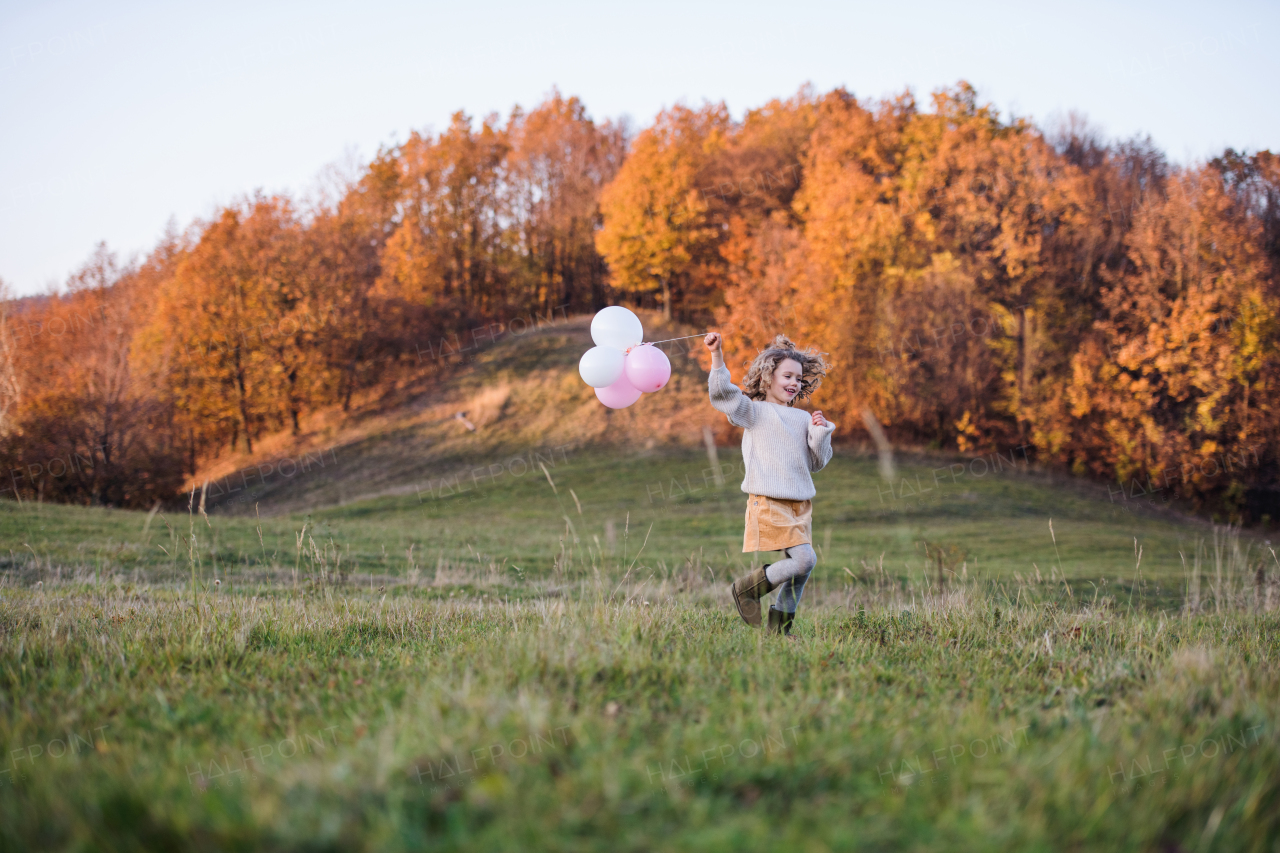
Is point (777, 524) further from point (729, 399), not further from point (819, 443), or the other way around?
point (729, 399)

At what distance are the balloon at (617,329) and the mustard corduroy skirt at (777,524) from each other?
143cm

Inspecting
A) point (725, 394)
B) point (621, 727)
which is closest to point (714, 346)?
point (725, 394)

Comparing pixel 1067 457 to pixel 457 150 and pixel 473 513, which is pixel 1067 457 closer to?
pixel 473 513

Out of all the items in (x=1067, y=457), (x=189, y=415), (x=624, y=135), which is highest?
(x=624, y=135)

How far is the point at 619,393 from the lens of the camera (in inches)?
208

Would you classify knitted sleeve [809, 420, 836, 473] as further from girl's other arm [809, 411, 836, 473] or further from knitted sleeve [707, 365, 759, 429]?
knitted sleeve [707, 365, 759, 429]

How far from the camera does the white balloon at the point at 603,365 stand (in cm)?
498

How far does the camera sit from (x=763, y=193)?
3419cm

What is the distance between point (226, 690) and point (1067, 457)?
1123 inches

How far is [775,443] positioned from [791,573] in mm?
884

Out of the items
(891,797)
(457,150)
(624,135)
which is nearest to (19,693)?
(891,797)

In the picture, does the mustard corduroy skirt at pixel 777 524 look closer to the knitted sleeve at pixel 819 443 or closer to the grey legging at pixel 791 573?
the grey legging at pixel 791 573

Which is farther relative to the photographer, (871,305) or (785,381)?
(871,305)

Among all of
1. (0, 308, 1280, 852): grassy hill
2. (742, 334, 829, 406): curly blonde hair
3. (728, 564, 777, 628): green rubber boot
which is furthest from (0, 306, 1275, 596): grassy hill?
(0, 308, 1280, 852): grassy hill
